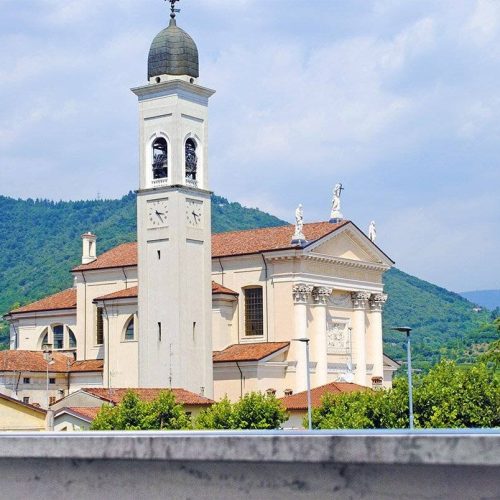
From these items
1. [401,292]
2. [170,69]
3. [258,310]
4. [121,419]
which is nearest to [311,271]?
[258,310]

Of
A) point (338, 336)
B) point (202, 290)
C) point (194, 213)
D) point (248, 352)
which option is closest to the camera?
point (202, 290)

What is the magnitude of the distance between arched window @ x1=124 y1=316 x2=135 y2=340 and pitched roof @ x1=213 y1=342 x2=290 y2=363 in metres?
Answer: 5.20

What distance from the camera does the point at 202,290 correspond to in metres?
65.7

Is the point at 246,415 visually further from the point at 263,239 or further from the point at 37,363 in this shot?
the point at 37,363

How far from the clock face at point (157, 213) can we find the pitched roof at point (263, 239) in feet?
21.7

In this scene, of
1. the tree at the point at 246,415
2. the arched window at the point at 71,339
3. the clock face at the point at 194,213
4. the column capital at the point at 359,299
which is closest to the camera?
the tree at the point at 246,415

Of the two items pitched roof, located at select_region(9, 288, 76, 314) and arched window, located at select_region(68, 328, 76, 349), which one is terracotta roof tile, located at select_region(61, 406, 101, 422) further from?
pitched roof, located at select_region(9, 288, 76, 314)

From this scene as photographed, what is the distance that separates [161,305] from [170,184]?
20.9ft

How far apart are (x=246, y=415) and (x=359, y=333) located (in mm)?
18370

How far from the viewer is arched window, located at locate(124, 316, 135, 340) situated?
70.6 m

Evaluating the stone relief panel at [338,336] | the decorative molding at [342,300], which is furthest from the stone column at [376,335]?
the stone relief panel at [338,336]

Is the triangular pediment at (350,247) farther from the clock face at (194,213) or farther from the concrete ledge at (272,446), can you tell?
the concrete ledge at (272,446)

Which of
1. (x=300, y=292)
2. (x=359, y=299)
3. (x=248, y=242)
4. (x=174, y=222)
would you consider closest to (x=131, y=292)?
(x=248, y=242)

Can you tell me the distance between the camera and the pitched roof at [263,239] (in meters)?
70.1
